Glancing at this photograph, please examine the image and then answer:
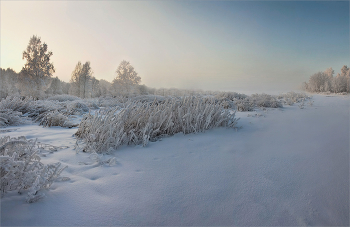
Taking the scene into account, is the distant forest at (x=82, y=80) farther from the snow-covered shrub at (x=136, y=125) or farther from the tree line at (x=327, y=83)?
the snow-covered shrub at (x=136, y=125)

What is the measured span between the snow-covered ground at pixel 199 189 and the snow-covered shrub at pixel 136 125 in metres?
0.19

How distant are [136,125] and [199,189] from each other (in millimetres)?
1668

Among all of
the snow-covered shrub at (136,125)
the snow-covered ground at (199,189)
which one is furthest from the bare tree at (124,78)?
the snow-covered ground at (199,189)

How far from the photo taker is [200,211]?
3.32 feet

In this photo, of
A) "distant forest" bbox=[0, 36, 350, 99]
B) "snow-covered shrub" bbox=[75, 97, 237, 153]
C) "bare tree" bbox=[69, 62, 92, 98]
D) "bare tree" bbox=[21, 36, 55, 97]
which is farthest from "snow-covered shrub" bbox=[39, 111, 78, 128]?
"bare tree" bbox=[69, 62, 92, 98]

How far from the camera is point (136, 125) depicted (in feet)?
8.70

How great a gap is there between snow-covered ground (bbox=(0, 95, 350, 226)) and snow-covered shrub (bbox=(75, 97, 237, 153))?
19cm

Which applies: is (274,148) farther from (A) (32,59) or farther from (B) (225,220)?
(A) (32,59)

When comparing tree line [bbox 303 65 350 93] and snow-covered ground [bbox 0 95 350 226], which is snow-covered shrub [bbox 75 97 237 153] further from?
tree line [bbox 303 65 350 93]

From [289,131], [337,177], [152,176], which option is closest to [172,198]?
[152,176]

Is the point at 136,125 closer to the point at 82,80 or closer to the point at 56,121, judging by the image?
the point at 56,121

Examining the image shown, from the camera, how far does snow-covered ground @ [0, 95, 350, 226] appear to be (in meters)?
0.92

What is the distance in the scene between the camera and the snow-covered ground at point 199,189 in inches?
36.1

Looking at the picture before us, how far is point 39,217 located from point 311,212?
1.51 meters
